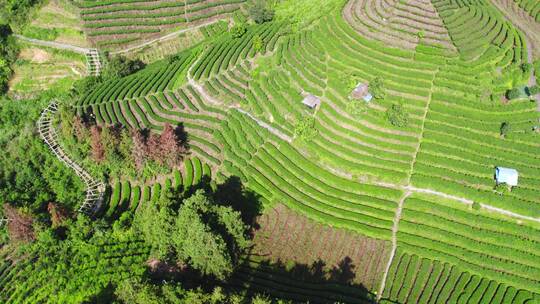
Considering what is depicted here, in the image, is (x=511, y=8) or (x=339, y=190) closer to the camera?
(x=339, y=190)

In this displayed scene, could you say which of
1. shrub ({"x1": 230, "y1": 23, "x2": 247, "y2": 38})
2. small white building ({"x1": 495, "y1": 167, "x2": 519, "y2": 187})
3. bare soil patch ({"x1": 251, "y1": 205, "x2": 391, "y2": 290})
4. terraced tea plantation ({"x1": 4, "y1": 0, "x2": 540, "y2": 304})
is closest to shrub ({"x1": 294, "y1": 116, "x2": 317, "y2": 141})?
terraced tea plantation ({"x1": 4, "y1": 0, "x2": 540, "y2": 304})

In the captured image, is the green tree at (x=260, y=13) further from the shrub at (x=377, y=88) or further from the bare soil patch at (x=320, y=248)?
the bare soil patch at (x=320, y=248)

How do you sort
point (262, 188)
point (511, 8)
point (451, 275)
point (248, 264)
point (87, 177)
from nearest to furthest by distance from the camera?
point (451, 275), point (248, 264), point (262, 188), point (87, 177), point (511, 8)

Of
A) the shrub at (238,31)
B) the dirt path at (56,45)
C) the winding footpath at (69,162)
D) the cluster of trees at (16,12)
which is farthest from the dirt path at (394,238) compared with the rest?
the cluster of trees at (16,12)

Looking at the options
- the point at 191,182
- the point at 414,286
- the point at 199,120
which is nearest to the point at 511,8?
the point at 414,286

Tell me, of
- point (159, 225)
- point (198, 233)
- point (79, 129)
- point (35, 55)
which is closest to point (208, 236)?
point (198, 233)

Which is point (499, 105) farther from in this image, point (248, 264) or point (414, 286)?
point (248, 264)

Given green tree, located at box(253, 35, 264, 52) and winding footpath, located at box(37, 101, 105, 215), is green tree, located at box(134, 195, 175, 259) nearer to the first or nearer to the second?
winding footpath, located at box(37, 101, 105, 215)
